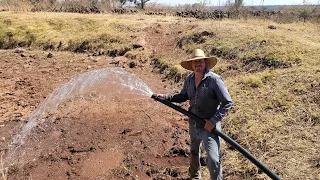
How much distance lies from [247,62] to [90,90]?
3410 mm

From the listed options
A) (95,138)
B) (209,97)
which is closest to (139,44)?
(95,138)

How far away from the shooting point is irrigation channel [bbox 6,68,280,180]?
5.33m

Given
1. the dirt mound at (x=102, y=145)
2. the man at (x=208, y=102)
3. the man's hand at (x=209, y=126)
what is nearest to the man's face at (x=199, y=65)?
the man at (x=208, y=102)

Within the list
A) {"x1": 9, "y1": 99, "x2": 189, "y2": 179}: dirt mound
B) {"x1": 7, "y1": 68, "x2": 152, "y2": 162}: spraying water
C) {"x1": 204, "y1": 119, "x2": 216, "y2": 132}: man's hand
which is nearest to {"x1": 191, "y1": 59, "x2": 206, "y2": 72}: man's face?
{"x1": 204, "y1": 119, "x2": 216, "y2": 132}: man's hand

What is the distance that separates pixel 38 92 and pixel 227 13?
9548 mm

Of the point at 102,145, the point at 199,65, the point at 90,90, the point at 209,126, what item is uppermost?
the point at 199,65

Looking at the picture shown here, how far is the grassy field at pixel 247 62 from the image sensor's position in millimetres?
3865

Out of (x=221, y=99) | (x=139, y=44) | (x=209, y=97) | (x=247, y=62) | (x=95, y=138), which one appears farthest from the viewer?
(x=139, y=44)

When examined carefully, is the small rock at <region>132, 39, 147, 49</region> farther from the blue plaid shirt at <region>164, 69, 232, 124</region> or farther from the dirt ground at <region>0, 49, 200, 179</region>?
the blue plaid shirt at <region>164, 69, 232, 124</region>

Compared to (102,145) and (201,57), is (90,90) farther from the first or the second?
(201,57)

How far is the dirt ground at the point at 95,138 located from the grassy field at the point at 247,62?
2.82 ft

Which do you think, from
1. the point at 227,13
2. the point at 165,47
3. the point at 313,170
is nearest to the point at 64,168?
the point at 313,170

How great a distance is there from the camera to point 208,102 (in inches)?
117

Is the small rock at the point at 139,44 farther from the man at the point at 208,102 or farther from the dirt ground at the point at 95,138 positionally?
the man at the point at 208,102
